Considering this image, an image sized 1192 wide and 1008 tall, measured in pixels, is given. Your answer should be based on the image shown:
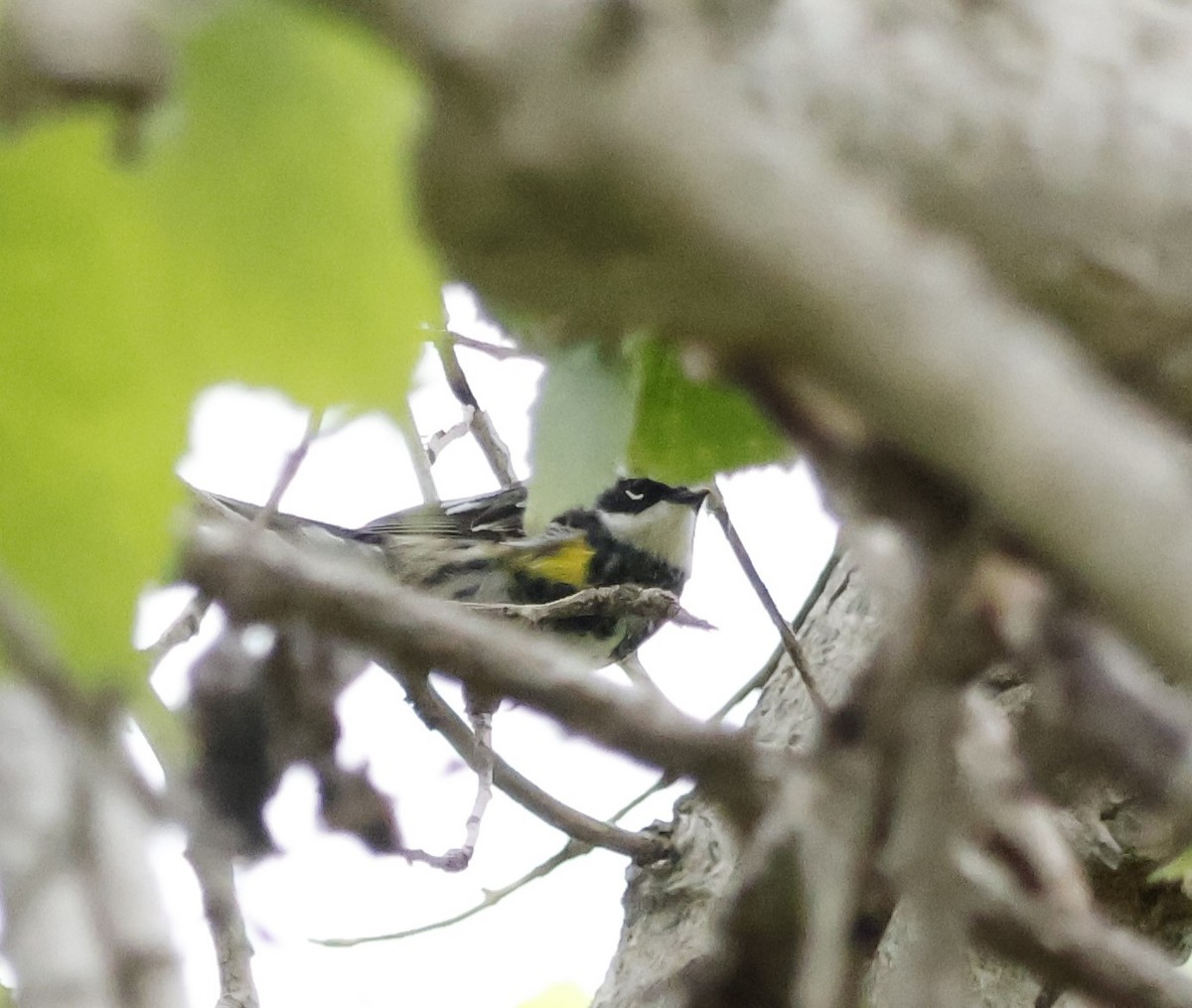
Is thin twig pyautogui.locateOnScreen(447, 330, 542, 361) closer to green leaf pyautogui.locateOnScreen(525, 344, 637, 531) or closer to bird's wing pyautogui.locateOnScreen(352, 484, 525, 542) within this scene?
green leaf pyautogui.locateOnScreen(525, 344, 637, 531)

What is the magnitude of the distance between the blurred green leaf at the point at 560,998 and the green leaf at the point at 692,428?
126 centimetres

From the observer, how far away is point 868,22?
13.6 inches

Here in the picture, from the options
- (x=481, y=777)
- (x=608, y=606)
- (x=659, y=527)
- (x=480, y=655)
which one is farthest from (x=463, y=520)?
(x=480, y=655)

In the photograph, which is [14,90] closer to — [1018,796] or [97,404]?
[97,404]

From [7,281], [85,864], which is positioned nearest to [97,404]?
[7,281]

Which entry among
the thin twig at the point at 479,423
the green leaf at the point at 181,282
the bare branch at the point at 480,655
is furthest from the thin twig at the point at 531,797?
the green leaf at the point at 181,282

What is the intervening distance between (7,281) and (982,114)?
23 cm

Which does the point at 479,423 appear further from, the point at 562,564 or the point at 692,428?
the point at 692,428

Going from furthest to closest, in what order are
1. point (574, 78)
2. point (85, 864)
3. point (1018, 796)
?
point (1018, 796)
point (85, 864)
point (574, 78)

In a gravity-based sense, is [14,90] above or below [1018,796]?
above

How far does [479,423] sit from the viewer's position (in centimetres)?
185

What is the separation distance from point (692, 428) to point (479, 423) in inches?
48.6

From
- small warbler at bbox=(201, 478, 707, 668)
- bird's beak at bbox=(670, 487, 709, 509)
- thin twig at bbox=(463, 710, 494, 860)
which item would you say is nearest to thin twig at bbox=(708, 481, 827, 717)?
thin twig at bbox=(463, 710, 494, 860)

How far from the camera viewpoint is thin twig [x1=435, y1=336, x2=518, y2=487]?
1.37 meters
